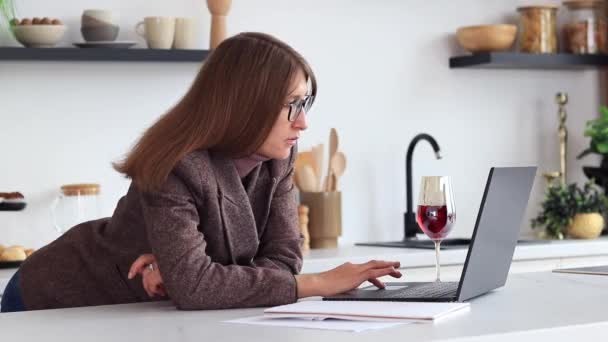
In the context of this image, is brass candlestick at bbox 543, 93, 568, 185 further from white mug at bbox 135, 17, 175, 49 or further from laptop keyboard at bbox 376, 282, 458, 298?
laptop keyboard at bbox 376, 282, 458, 298

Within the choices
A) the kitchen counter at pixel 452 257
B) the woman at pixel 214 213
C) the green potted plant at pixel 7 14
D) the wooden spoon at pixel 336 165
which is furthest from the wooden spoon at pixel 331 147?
the woman at pixel 214 213

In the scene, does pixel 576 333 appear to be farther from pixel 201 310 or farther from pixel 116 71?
pixel 116 71

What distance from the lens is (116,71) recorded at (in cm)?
355

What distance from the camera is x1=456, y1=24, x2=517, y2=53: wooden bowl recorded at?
397 cm

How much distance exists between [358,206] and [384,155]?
229mm

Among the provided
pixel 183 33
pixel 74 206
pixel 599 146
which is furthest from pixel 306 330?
pixel 599 146

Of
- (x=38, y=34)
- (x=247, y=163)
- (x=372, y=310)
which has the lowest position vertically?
(x=372, y=310)

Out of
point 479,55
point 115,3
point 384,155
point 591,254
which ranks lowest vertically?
point 591,254

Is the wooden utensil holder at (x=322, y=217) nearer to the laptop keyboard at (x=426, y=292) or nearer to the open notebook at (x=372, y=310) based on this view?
the laptop keyboard at (x=426, y=292)

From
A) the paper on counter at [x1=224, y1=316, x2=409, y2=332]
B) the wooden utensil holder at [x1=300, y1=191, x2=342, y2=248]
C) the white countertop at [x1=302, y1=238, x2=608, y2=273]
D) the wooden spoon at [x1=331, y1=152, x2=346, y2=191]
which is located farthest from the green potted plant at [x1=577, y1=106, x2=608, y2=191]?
the paper on counter at [x1=224, y1=316, x2=409, y2=332]

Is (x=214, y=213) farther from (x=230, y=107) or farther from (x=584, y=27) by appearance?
(x=584, y=27)

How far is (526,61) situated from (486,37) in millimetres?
199

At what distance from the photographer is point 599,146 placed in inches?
159

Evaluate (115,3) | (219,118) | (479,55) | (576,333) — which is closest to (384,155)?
(479,55)
